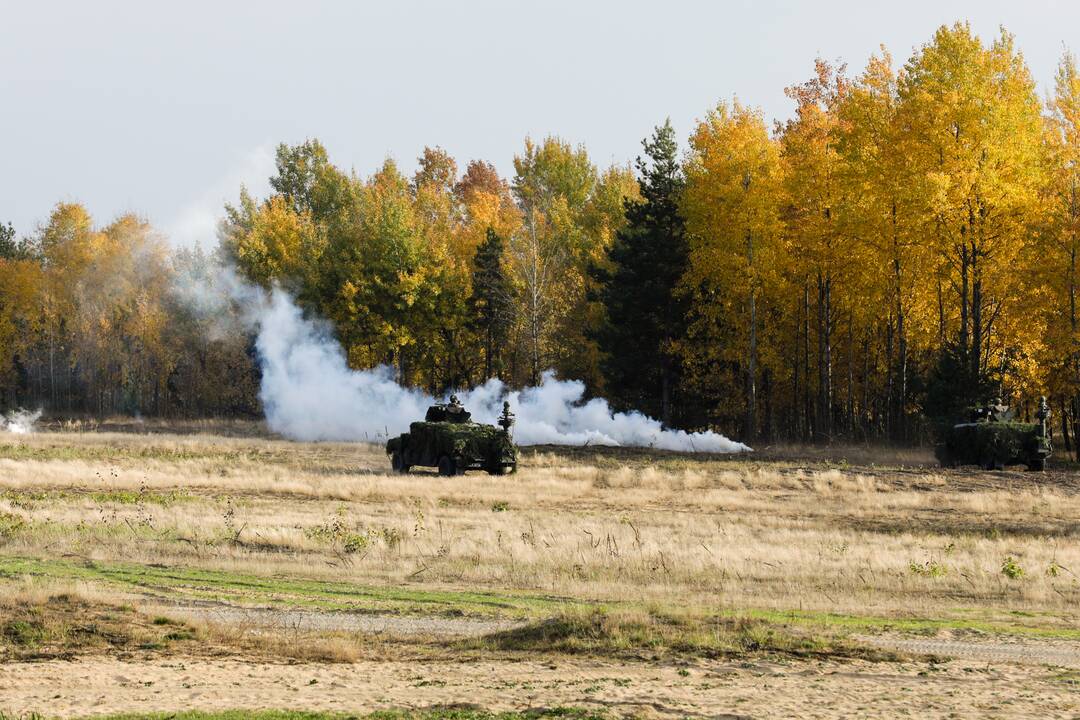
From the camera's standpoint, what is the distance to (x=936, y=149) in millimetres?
45125

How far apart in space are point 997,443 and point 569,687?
32.9 meters

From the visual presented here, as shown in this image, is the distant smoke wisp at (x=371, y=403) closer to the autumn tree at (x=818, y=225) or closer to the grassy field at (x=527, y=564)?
the autumn tree at (x=818, y=225)

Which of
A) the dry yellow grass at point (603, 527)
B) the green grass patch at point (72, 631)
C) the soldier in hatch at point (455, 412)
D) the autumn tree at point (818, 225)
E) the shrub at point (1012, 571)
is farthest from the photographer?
the autumn tree at point (818, 225)

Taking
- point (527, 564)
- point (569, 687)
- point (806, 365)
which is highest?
point (806, 365)

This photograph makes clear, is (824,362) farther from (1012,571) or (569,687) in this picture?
(569,687)

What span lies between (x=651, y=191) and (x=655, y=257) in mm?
3773

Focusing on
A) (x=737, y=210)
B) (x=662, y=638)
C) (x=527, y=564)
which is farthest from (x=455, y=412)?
(x=662, y=638)

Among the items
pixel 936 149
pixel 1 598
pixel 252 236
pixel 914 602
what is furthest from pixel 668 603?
pixel 252 236

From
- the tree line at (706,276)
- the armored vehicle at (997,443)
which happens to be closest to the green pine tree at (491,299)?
the tree line at (706,276)

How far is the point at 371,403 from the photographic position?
6291 centimetres

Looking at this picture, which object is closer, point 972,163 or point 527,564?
point 527,564

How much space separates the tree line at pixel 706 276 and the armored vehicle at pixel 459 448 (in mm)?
15019

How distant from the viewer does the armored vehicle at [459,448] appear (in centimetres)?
4041

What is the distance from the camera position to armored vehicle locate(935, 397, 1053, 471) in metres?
42.4
